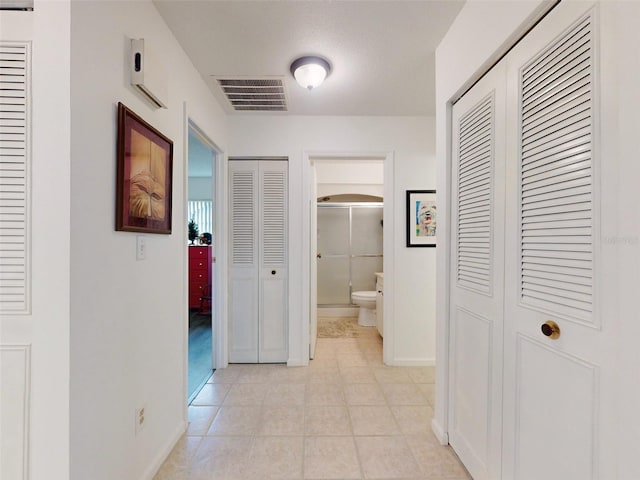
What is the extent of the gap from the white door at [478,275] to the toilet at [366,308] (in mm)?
2487

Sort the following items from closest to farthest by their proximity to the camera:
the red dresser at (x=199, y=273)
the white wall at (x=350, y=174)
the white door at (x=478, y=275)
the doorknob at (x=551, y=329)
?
the doorknob at (x=551, y=329), the white door at (x=478, y=275), the white wall at (x=350, y=174), the red dresser at (x=199, y=273)

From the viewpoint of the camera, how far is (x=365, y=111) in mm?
2900

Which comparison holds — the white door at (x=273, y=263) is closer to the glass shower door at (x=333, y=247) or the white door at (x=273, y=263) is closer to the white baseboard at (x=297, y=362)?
the white baseboard at (x=297, y=362)

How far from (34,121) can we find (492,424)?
7.14 feet

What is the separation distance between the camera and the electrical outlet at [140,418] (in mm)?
1442

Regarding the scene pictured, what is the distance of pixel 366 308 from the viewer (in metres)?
4.38

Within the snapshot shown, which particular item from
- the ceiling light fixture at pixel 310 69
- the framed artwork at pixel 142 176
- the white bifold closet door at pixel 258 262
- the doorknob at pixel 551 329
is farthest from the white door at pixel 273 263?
the doorknob at pixel 551 329

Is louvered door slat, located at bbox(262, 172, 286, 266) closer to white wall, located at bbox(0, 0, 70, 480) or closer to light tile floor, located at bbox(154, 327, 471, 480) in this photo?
light tile floor, located at bbox(154, 327, 471, 480)

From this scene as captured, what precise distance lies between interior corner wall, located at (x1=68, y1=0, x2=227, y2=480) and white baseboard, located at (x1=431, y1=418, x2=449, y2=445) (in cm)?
160

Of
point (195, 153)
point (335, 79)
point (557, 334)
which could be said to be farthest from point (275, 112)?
point (557, 334)

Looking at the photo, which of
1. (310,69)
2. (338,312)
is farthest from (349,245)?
(310,69)

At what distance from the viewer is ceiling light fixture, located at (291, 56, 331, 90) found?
2.05m

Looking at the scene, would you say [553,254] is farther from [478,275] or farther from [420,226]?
[420,226]

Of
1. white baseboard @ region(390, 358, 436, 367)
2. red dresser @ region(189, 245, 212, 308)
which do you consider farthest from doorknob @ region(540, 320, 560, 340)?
red dresser @ region(189, 245, 212, 308)
